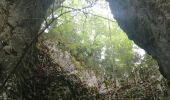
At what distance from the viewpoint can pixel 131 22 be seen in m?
7.19

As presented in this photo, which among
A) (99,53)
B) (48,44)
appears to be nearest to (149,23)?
(48,44)

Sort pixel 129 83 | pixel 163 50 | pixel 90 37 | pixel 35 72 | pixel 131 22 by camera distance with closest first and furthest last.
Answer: pixel 163 50
pixel 131 22
pixel 35 72
pixel 129 83
pixel 90 37

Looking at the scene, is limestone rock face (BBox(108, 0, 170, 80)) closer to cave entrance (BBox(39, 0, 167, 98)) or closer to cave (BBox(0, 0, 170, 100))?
cave (BBox(0, 0, 170, 100))

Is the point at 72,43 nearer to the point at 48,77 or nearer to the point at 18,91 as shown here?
the point at 48,77

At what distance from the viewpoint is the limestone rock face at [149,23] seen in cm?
567

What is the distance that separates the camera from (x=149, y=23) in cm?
619

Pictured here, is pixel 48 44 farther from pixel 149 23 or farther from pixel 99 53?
pixel 149 23

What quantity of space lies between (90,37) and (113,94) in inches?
99.3

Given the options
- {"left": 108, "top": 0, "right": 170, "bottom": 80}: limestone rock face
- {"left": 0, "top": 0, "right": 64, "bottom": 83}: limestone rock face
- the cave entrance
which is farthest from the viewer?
the cave entrance

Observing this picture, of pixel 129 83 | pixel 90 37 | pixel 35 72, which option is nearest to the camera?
pixel 35 72

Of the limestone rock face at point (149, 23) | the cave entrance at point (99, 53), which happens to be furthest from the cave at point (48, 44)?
the cave entrance at point (99, 53)

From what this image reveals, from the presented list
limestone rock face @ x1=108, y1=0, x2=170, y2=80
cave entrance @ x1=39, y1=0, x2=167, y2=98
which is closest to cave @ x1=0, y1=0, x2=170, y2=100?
limestone rock face @ x1=108, y1=0, x2=170, y2=80

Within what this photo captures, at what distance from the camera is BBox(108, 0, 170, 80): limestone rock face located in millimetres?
5672

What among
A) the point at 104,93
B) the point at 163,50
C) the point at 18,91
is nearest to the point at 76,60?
the point at 104,93
